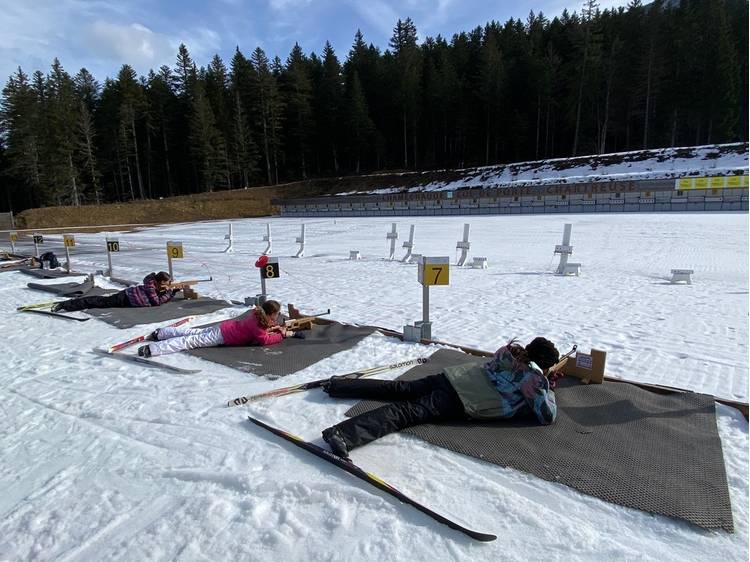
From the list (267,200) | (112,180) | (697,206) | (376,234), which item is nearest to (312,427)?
(376,234)

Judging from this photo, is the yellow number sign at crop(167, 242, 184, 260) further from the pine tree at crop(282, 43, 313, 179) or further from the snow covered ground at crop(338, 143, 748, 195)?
the pine tree at crop(282, 43, 313, 179)

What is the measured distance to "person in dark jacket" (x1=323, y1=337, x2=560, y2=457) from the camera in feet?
11.7

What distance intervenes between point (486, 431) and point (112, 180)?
234 feet

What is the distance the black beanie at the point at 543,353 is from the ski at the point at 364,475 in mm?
1520

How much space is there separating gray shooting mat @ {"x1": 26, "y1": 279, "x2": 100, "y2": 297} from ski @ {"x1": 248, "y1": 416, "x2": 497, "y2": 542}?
831cm

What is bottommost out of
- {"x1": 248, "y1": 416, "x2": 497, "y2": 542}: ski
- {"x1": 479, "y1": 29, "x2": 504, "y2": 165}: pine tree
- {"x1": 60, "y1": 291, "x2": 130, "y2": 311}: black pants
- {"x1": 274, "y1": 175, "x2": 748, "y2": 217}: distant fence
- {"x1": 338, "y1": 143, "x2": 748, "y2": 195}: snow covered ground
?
{"x1": 248, "y1": 416, "x2": 497, "y2": 542}: ski

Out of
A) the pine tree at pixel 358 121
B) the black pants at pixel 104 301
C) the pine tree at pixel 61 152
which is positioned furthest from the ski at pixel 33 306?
the pine tree at pixel 358 121

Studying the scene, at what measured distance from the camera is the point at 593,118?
2053 inches

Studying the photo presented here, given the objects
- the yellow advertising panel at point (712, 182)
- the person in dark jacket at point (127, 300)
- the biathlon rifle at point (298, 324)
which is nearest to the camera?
the biathlon rifle at point (298, 324)

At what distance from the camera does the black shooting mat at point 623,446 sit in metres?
2.82

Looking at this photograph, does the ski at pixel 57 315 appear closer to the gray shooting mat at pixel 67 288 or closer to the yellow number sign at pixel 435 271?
the gray shooting mat at pixel 67 288

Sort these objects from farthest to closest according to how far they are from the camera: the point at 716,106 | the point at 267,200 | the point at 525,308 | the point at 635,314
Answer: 1. the point at 267,200
2. the point at 716,106
3. the point at 525,308
4. the point at 635,314

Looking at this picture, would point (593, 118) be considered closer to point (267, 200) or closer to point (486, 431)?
point (267, 200)

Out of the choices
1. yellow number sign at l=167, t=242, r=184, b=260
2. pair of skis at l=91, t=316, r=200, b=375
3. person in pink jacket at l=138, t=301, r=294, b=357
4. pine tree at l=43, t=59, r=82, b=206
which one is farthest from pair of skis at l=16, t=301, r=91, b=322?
pine tree at l=43, t=59, r=82, b=206
